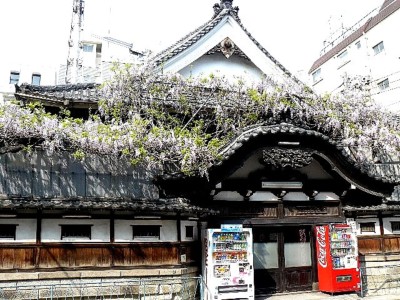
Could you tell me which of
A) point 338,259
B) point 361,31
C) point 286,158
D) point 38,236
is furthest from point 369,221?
point 361,31

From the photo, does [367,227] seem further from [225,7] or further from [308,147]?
[225,7]

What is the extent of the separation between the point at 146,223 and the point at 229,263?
256cm

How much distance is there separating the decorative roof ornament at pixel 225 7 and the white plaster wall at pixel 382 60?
1129cm

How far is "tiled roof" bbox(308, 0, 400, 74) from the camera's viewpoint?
27969mm

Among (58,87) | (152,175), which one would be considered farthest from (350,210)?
(58,87)

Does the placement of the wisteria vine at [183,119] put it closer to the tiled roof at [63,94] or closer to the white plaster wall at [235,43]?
the tiled roof at [63,94]

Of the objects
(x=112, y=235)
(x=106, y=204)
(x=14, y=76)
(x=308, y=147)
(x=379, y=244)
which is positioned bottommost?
(x=379, y=244)

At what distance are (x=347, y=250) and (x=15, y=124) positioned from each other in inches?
412

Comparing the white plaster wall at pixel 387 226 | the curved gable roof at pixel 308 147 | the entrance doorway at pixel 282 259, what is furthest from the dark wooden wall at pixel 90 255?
the white plaster wall at pixel 387 226

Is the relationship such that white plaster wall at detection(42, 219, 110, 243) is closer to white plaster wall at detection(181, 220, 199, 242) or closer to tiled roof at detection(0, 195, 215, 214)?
tiled roof at detection(0, 195, 215, 214)

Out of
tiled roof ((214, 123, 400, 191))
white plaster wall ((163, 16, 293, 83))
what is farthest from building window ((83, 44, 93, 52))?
tiled roof ((214, 123, 400, 191))

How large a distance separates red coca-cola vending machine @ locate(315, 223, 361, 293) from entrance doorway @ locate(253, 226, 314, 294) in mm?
616

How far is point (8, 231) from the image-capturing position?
407 inches

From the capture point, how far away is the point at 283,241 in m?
13.8
